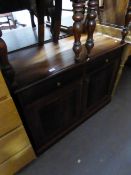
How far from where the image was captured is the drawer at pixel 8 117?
0.82 meters

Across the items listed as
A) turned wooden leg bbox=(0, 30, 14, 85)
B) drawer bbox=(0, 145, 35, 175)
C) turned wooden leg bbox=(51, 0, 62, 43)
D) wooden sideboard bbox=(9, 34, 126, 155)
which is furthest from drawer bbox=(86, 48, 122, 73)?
drawer bbox=(0, 145, 35, 175)

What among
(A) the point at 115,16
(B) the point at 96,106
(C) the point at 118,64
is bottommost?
(B) the point at 96,106

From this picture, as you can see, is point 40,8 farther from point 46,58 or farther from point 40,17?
point 46,58

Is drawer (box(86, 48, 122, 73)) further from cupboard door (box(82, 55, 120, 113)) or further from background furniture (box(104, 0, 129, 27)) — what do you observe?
background furniture (box(104, 0, 129, 27))

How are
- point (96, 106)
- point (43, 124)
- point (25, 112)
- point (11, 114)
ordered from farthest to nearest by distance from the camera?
point (96, 106) → point (43, 124) → point (25, 112) → point (11, 114)

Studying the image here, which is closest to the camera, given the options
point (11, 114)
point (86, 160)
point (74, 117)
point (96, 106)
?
point (11, 114)

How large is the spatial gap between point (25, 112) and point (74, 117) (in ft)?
1.78

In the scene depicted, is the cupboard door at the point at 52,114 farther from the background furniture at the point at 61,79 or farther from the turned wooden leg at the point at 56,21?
the turned wooden leg at the point at 56,21

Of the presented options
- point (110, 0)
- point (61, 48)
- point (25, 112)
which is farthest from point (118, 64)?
point (25, 112)

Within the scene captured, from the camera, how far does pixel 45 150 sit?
1.31 meters

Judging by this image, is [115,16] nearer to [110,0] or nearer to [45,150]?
[110,0]

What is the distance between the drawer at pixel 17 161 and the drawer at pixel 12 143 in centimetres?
4

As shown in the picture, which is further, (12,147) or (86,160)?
(86,160)

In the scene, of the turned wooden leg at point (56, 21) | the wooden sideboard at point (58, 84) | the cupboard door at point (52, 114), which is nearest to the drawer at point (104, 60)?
the wooden sideboard at point (58, 84)
